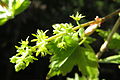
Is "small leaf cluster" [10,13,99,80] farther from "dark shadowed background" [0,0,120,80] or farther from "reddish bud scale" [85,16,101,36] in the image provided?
"dark shadowed background" [0,0,120,80]

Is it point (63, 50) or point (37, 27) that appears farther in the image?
point (37, 27)

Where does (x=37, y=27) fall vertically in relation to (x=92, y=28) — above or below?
above

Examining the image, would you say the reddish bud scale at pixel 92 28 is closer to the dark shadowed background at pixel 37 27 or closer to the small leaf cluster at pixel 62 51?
the small leaf cluster at pixel 62 51

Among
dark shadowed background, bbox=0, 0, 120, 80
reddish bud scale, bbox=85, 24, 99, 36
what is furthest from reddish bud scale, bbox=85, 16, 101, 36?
dark shadowed background, bbox=0, 0, 120, 80

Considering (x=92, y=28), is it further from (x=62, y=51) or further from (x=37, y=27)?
(x=37, y=27)

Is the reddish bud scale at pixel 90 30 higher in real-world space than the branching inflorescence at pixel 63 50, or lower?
higher

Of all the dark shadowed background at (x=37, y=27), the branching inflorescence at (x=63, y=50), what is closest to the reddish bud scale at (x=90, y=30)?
the branching inflorescence at (x=63, y=50)

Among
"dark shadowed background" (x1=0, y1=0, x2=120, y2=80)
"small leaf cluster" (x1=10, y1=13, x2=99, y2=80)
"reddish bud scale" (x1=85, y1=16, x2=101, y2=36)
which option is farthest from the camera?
"dark shadowed background" (x1=0, y1=0, x2=120, y2=80)

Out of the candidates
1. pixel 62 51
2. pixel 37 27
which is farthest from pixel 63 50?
pixel 37 27

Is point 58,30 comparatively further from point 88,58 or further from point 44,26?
point 44,26
